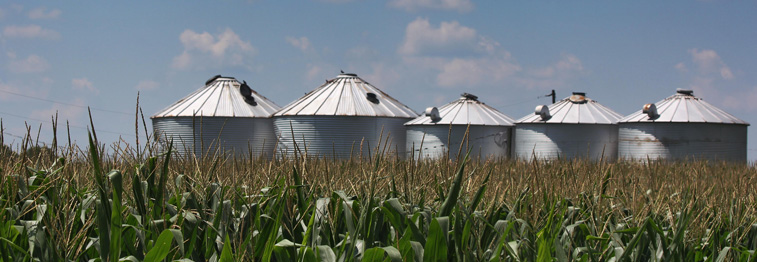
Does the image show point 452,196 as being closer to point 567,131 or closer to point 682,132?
point 682,132

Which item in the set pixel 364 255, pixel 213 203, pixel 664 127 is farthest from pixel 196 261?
pixel 664 127

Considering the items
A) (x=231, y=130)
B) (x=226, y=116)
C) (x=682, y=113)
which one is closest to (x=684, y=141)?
(x=682, y=113)

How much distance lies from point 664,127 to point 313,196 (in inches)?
1178

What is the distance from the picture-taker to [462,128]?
35.2 meters

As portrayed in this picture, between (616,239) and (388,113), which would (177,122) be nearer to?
(388,113)

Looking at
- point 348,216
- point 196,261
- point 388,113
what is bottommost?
point 196,261

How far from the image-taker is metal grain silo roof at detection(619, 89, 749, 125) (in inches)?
1283

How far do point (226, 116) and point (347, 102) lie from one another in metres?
6.18

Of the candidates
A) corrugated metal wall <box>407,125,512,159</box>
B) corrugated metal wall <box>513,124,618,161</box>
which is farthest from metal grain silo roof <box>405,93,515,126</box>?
corrugated metal wall <box>513,124,618,161</box>

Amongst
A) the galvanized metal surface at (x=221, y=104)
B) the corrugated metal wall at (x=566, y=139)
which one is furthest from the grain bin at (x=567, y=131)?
the galvanized metal surface at (x=221, y=104)

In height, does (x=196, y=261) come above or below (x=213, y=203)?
below

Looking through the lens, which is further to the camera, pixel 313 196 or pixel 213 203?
pixel 313 196

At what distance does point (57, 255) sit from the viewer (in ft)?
14.2

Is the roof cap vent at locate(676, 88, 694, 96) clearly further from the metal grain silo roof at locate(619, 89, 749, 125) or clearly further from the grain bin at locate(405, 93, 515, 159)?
the grain bin at locate(405, 93, 515, 159)
